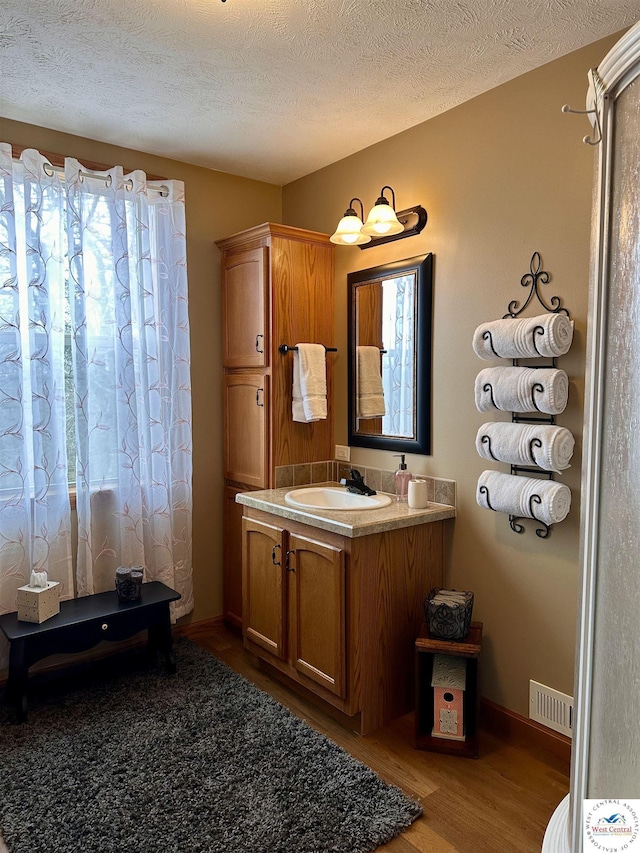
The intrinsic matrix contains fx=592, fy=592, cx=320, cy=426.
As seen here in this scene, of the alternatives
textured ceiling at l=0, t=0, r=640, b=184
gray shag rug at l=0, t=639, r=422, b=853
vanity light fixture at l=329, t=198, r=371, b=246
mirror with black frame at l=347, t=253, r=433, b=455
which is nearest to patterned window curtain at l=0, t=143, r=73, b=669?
textured ceiling at l=0, t=0, r=640, b=184

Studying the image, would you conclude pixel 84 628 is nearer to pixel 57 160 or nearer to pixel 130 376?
pixel 130 376

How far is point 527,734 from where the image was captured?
2.36 m

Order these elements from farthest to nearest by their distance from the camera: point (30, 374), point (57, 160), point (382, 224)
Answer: point (57, 160) → point (30, 374) → point (382, 224)

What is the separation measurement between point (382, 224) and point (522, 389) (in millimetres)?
986

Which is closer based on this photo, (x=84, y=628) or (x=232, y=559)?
(x=84, y=628)

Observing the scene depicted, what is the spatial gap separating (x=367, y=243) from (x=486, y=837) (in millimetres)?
2524

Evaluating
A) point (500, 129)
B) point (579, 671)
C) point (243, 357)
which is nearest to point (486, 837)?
point (579, 671)

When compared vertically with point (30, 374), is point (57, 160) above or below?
above

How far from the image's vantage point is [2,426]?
2670 mm

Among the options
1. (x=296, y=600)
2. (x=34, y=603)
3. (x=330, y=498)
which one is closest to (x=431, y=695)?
(x=296, y=600)

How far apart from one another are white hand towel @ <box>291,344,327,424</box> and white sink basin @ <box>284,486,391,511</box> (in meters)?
0.37

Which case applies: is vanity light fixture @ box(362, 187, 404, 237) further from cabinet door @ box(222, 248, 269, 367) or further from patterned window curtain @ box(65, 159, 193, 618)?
patterned window curtain @ box(65, 159, 193, 618)

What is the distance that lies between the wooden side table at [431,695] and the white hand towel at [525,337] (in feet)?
3.69

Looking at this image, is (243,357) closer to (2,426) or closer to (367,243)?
(367,243)
